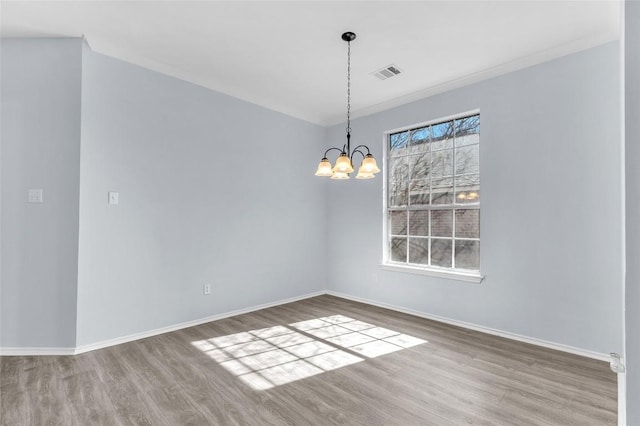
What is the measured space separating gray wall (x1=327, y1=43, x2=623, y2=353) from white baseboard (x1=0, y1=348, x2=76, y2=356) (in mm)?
3874

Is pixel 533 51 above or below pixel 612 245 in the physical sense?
above

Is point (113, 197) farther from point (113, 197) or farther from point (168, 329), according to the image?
point (168, 329)

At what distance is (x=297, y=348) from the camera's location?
3109 millimetres

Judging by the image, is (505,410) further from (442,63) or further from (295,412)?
(442,63)

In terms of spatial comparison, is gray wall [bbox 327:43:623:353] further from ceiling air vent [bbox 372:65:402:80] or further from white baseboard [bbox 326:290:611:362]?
ceiling air vent [bbox 372:65:402:80]

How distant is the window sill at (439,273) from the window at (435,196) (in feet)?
0.18

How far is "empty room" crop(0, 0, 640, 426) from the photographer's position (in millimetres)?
2396

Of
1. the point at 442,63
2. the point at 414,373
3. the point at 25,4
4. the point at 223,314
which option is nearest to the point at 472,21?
the point at 442,63

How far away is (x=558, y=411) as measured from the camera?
2096 millimetres

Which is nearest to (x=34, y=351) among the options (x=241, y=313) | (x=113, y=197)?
(x=113, y=197)

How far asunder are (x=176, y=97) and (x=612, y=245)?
15.3 ft

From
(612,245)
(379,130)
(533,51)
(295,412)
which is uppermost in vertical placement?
(533,51)

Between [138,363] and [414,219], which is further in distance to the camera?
[414,219]

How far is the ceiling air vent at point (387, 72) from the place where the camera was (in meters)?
3.59
